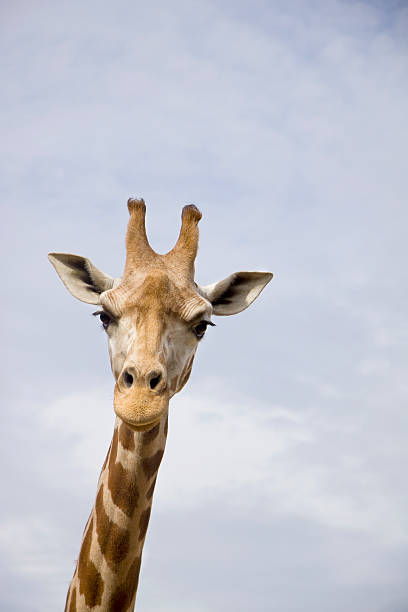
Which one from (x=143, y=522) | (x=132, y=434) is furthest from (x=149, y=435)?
(x=143, y=522)

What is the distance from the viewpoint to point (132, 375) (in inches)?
272

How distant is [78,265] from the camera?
32.3 ft

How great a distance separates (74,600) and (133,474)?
64.6 inches

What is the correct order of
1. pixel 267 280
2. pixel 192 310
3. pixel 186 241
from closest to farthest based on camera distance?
pixel 192 310 → pixel 186 241 → pixel 267 280

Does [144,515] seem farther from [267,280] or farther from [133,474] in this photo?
[267,280]

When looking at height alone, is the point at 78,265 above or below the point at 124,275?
above

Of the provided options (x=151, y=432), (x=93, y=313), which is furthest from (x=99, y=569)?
(x=93, y=313)

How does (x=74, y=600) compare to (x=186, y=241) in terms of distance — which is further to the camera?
(x=186, y=241)

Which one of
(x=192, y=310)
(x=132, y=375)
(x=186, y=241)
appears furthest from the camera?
(x=186, y=241)

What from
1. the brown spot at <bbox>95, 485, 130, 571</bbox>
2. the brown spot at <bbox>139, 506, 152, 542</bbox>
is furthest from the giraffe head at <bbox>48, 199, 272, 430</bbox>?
the brown spot at <bbox>95, 485, 130, 571</bbox>

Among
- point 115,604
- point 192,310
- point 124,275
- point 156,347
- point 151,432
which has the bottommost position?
point 115,604

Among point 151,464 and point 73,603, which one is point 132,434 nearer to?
point 151,464

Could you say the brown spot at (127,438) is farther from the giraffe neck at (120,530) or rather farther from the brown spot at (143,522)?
the brown spot at (143,522)

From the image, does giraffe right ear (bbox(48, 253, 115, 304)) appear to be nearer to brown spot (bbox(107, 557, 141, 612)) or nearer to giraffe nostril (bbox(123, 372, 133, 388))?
giraffe nostril (bbox(123, 372, 133, 388))
